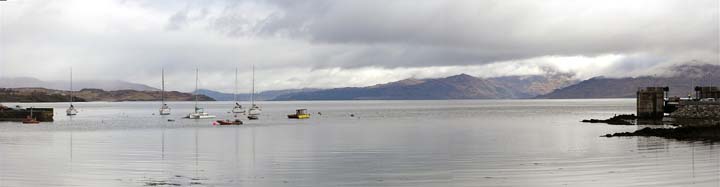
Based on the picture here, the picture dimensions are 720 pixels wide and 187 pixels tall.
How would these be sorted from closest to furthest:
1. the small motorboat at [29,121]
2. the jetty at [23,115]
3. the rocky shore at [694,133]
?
the rocky shore at [694,133], the small motorboat at [29,121], the jetty at [23,115]

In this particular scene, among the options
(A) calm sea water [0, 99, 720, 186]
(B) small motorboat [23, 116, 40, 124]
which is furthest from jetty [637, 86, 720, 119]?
(B) small motorboat [23, 116, 40, 124]

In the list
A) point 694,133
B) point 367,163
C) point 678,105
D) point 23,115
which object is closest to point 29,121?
point 23,115

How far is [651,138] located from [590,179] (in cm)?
2918

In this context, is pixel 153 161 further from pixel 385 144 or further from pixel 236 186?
pixel 385 144

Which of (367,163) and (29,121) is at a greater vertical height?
(29,121)

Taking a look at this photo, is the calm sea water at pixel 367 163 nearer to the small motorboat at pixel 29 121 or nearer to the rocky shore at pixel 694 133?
the rocky shore at pixel 694 133

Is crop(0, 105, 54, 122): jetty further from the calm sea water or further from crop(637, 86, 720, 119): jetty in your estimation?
crop(637, 86, 720, 119): jetty

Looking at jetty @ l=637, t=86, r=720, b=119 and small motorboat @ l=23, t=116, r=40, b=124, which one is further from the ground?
jetty @ l=637, t=86, r=720, b=119

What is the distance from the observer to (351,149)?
5134 centimetres

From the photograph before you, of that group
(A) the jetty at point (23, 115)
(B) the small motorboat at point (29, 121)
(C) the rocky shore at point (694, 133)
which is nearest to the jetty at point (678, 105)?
(C) the rocky shore at point (694, 133)

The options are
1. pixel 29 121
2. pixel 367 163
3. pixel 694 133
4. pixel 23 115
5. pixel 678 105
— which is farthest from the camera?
pixel 23 115

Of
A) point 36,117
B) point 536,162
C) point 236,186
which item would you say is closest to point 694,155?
point 536,162

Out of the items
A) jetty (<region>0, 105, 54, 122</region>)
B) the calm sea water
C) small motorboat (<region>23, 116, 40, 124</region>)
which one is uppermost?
jetty (<region>0, 105, 54, 122</region>)

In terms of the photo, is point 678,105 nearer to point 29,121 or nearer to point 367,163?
point 367,163
